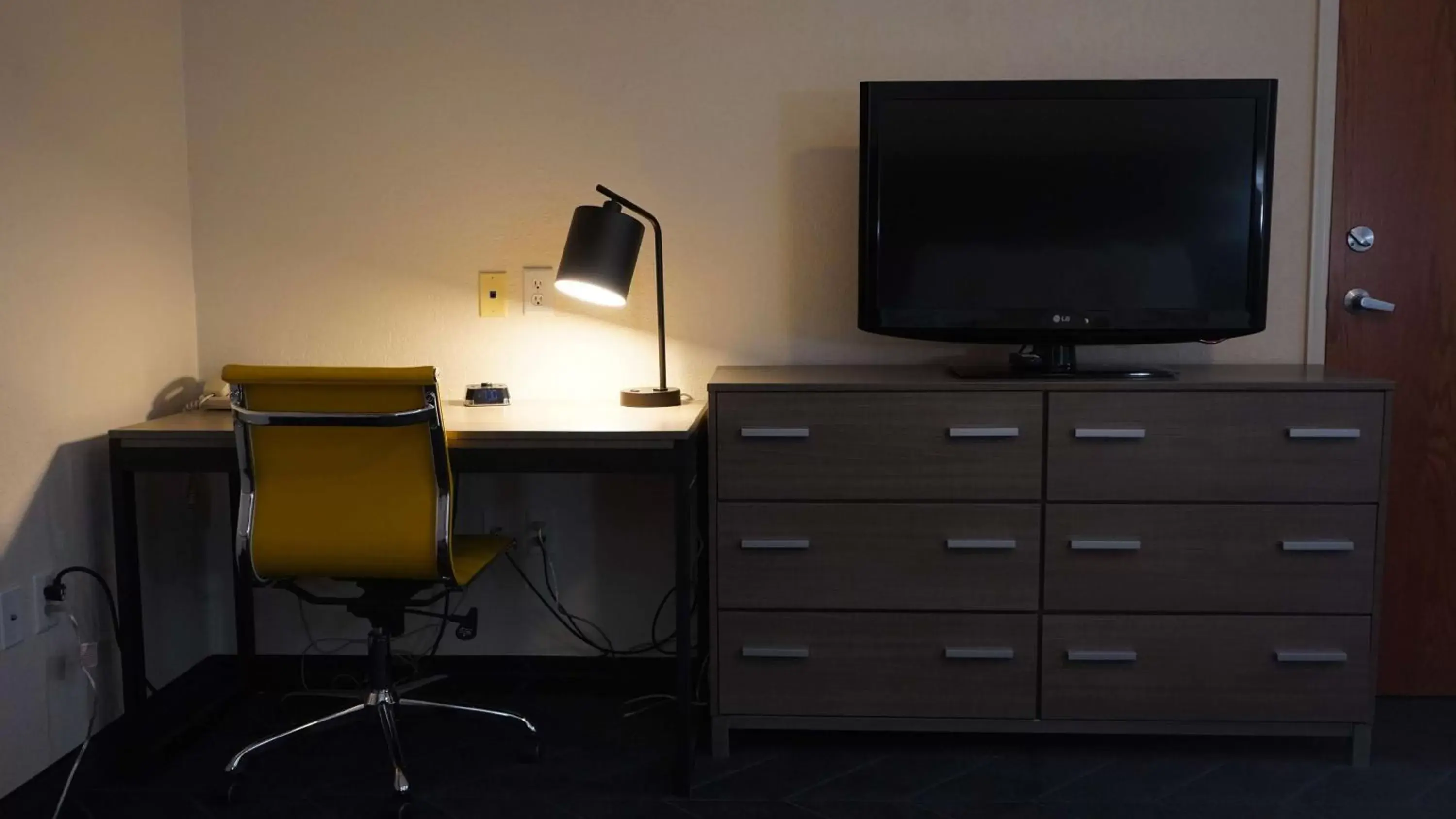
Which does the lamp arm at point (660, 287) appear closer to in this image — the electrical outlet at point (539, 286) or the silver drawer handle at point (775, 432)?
the electrical outlet at point (539, 286)

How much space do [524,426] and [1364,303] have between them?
1916 mm

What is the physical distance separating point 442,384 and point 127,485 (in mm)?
743

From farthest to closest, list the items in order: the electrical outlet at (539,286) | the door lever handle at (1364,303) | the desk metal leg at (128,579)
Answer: the electrical outlet at (539,286) < the door lever handle at (1364,303) < the desk metal leg at (128,579)

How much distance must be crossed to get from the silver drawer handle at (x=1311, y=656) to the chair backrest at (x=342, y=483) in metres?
1.65

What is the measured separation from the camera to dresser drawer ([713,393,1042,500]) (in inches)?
83.0

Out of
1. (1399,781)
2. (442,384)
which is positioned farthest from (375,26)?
(1399,781)

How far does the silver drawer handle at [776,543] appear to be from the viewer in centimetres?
215

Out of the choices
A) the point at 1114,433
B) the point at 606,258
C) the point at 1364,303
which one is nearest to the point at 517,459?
the point at 606,258

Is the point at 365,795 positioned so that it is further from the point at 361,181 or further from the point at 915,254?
the point at 915,254

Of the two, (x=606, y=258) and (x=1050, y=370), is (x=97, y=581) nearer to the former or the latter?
(x=606, y=258)

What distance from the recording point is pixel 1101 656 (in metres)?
2.14

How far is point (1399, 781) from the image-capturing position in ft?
6.95

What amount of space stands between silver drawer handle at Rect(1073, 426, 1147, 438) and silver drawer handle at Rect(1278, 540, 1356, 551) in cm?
36

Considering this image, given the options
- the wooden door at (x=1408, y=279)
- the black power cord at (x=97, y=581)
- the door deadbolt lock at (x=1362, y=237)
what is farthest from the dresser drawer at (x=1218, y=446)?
the black power cord at (x=97, y=581)
